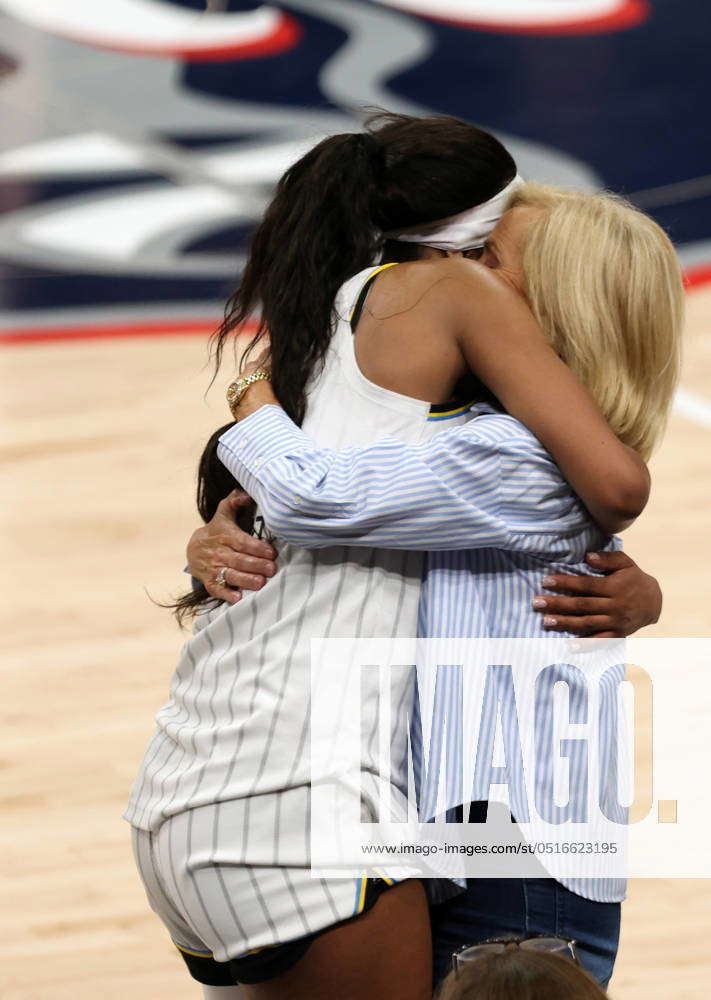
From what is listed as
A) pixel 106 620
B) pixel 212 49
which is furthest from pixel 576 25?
pixel 106 620

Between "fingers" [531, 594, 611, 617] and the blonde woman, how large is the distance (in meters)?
0.01

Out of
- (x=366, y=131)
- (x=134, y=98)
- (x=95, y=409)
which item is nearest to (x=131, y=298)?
(x=95, y=409)

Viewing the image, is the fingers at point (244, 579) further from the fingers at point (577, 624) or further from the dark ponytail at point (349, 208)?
the fingers at point (577, 624)

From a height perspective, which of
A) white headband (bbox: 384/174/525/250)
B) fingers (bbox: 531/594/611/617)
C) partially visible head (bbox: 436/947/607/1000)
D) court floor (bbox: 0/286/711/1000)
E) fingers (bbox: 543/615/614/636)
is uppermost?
white headband (bbox: 384/174/525/250)

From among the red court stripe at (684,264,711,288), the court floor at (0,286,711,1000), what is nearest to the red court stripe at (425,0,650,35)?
the red court stripe at (684,264,711,288)

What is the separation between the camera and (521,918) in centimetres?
163

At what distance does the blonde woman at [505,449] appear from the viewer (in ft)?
5.27

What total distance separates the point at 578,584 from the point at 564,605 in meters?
0.04

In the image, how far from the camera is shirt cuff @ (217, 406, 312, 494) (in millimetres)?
1655

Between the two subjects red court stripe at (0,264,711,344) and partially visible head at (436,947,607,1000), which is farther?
Result: red court stripe at (0,264,711,344)

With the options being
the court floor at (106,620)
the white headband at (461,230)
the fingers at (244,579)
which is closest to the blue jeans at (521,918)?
the fingers at (244,579)

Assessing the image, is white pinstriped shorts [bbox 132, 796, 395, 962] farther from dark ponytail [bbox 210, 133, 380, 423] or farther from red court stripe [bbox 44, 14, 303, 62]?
red court stripe [bbox 44, 14, 303, 62]

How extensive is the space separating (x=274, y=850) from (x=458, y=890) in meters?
0.21

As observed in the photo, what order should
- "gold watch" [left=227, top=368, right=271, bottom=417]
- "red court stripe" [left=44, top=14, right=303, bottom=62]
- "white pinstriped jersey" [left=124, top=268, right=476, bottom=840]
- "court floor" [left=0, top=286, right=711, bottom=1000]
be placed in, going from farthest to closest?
"red court stripe" [left=44, top=14, right=303, bottom=62] → "court floor" [left=0, top=286, right=711, bottom=1000] → "gold watch" [left=227, top=368, right=271, bottom=417] → "white pinstriped jersey" [left=124, top=268, right=476, bottom=840]
